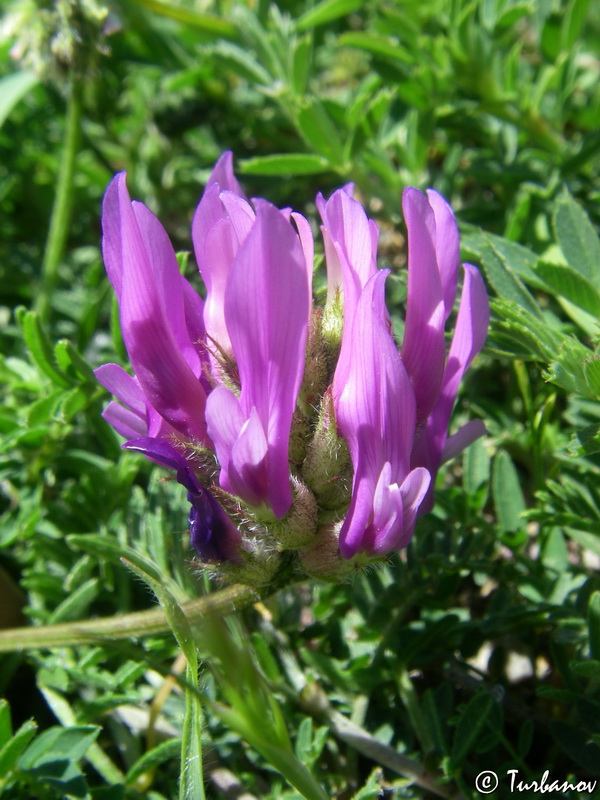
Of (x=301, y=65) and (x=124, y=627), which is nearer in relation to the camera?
(x=124, y=627)

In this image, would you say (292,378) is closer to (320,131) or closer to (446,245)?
(446,245)

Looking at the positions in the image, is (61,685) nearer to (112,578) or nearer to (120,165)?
(112,578)

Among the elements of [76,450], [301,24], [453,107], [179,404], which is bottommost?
[76,450]

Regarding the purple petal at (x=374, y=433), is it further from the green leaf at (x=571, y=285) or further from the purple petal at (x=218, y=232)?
the green leaf at (x=571, y=285)

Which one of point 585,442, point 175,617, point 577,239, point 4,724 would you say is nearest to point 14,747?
point 4,724

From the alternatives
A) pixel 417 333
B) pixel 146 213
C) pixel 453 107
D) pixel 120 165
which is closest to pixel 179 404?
pixel 146 213

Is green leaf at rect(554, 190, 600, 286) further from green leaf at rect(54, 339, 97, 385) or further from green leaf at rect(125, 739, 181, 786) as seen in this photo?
green leaf at rect(125, 739, 181, 786)

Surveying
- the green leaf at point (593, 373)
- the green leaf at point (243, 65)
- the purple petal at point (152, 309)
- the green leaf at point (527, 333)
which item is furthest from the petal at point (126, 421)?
the green leaf at point (243, 65)

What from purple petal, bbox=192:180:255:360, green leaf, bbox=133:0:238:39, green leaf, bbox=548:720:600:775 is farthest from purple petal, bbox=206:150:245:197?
green leaf, bbox=133:0:238:39
